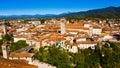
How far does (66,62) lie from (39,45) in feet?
40.2

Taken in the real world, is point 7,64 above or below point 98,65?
above

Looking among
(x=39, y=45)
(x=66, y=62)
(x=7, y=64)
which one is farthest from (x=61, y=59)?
(x=7, y=64)

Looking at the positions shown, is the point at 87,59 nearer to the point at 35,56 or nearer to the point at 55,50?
the point at 55,50

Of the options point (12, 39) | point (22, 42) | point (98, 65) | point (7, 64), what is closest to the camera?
point (7, 64)

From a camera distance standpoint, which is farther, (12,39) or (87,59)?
(12,39)

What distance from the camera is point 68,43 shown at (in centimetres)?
4744

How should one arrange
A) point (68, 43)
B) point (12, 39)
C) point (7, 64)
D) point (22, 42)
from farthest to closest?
point (12, 39)
point (22, 42)
point (68, 43)
point (7, 64)

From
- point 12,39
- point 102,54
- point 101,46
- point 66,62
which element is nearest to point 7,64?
point 66,62

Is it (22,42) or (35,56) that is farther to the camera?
(22,42)

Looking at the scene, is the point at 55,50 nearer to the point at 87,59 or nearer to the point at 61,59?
the point at 61,59

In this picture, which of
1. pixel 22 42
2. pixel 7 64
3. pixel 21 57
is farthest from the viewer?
pixel 22 42

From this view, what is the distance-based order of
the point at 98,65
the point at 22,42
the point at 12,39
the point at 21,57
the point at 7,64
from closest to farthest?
the point at 7,64
the point at 98,65
the point at 21,57
the point at 22,42
the point at 12,39

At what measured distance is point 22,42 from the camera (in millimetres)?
56719

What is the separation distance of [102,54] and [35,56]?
13.1m
